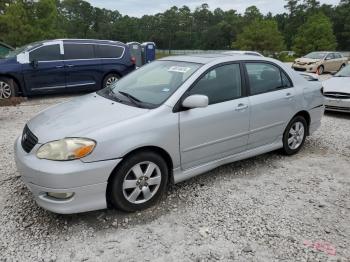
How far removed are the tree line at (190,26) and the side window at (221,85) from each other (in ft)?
71.9

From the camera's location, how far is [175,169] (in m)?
3.71

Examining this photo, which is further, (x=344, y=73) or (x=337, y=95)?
(x=344, y=73)

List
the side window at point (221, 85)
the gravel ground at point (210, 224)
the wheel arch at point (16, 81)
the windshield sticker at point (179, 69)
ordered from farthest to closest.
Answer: the wheel arch at point (16, 81), the windshield sticker at point (179, 69), the side window at point (221, 85), the gravel ground at point (210, 224)

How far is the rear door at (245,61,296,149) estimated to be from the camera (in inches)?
174

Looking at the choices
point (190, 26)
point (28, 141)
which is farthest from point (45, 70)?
point (190, 26)

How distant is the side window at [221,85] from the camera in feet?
12.8

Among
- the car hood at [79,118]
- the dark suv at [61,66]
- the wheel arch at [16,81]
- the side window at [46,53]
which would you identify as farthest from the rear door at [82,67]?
the car hood at [79,118]

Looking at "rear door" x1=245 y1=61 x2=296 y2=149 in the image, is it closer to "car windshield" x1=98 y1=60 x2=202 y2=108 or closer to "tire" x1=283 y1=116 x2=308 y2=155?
"tire" x1=283 y1=116 x2=308 y2=155

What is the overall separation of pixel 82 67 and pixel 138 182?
731cm

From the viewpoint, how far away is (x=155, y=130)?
134 inches

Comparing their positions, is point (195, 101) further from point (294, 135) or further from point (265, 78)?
point (294, 135)

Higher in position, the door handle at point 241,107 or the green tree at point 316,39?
the green tree at point 316,39

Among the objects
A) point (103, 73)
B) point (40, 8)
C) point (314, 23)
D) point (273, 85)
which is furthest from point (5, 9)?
point (314, 23)

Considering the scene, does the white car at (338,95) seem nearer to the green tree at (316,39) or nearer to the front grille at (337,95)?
the front grille at (337,95)
